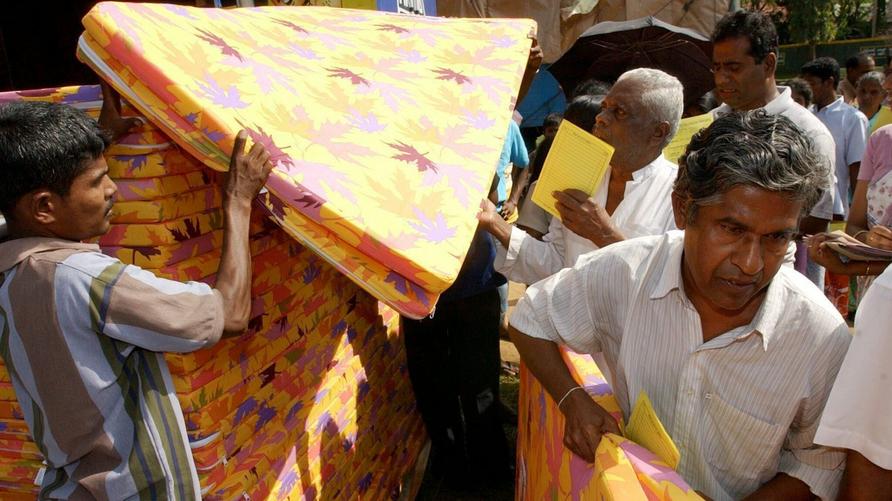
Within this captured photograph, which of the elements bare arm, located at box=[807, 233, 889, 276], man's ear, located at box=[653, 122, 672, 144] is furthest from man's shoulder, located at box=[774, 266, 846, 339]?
man's ear, located at box=[653, 122, 672, 144]

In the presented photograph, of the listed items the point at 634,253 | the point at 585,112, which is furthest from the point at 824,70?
the point at 634,253

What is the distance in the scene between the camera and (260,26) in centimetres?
186

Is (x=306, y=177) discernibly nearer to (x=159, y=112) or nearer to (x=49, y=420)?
(x=159, y=112)

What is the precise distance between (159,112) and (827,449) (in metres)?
1.56

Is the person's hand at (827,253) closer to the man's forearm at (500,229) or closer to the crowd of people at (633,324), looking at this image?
the crowd of people at (633,324)

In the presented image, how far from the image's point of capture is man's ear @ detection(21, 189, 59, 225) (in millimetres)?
1329

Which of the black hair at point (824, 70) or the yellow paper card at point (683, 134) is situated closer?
the yellow paper card at point (683, 134)

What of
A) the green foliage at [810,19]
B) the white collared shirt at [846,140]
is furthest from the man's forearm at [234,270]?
the green foliage at [810,19]

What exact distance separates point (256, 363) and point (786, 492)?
1311 mm

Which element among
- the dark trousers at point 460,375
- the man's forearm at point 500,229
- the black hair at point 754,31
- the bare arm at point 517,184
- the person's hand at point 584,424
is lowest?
the dark trousers at point 460,375

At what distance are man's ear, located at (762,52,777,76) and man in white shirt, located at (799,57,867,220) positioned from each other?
5.72ft

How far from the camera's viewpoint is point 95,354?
52.1 inches

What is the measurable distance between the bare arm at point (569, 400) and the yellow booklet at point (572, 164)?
20.5 inches

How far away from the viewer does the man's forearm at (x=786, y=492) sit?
1.46m
